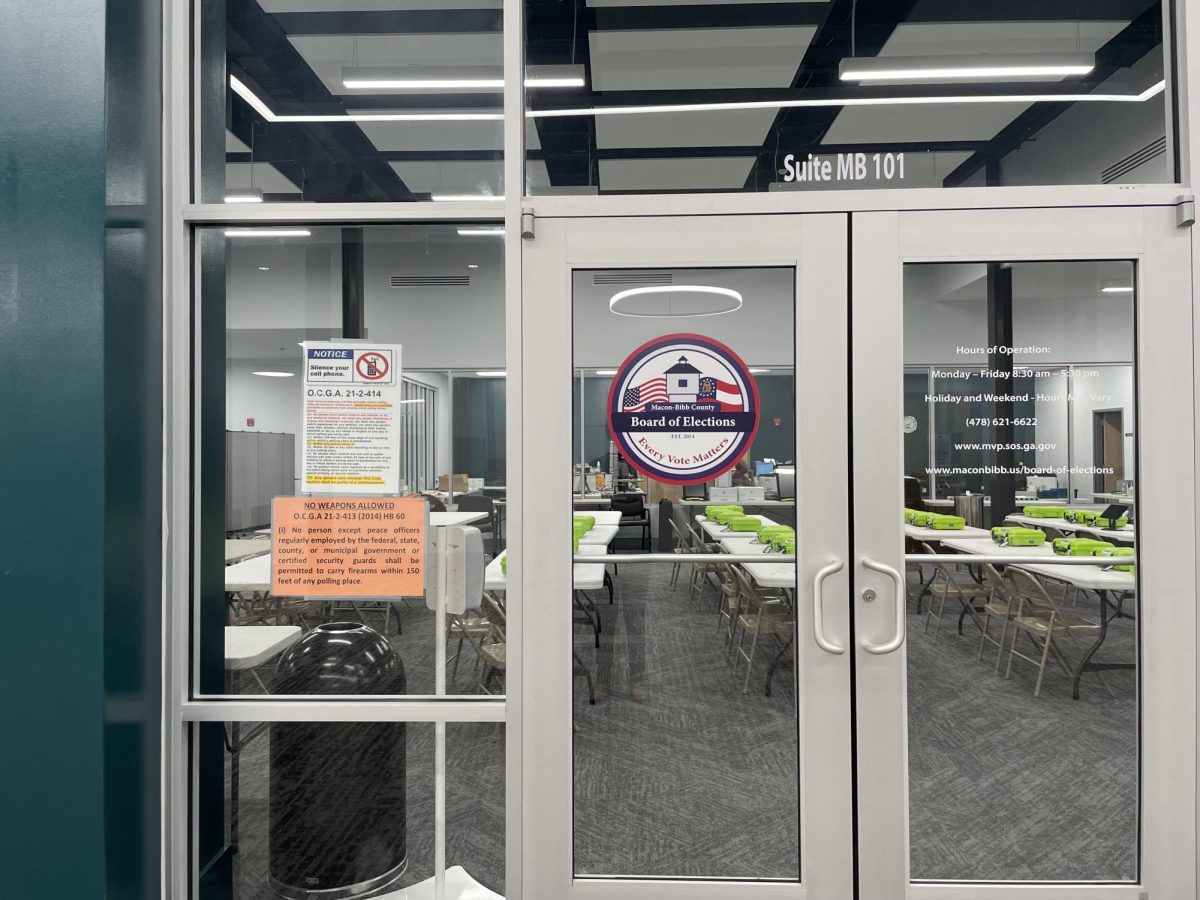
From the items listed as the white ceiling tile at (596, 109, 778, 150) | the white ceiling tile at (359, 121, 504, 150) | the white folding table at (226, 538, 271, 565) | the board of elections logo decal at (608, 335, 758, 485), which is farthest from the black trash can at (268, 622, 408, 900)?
the white ceiling tile at (596, 109, 778, 150)

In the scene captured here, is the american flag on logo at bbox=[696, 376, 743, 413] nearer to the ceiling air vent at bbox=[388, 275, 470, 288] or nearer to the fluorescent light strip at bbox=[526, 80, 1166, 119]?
the ceiling air vent at bbox=[388, 275, 470, 288]

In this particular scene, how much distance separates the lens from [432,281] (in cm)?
173

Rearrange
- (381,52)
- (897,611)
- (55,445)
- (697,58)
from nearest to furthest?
(55,445) → (897,611) → (381,52) → (697,58)

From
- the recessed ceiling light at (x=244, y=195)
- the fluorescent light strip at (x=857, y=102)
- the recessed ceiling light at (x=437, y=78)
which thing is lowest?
the recessed ceiling light at (x=244, y=195)

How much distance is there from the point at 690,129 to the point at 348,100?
40.7 inches

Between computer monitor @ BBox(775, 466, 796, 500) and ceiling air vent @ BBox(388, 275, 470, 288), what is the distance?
1.02 meters

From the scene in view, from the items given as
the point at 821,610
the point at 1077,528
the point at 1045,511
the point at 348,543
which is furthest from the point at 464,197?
the point at 1077,528

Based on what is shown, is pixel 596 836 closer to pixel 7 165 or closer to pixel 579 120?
pixel 579 120

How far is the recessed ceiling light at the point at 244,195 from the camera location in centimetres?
178

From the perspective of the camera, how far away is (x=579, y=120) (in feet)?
6.27

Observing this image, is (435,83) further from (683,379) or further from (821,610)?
(821,610)

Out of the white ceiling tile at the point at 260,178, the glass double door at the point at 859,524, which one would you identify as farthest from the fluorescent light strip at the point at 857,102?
the white ceiling tile at the point at 260,178

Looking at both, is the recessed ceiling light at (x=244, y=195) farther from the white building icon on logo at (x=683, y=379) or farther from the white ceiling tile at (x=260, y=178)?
the white building icon on logo at (x=683, y=379)

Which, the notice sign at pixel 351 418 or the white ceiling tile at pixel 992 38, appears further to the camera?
the white ceiling tile at pixel 992 38
